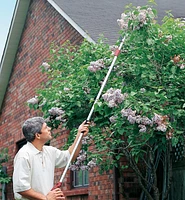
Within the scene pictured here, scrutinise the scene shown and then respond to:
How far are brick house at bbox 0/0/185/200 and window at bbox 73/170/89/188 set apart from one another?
1.5 inches

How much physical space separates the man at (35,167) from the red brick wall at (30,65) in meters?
5.09

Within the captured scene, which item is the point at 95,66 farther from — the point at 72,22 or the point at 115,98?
the point at 72,22

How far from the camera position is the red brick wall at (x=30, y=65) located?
1112 cm

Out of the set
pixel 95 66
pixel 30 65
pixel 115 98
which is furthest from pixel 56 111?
pixel 30 65

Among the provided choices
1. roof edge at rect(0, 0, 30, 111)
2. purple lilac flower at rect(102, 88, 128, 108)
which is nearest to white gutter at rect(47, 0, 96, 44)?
roof edge at rect(0, 0, 30, 111)

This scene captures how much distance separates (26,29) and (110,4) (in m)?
2.58

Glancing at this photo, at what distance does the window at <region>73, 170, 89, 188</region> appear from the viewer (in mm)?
9633

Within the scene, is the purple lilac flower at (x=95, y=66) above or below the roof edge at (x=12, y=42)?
below

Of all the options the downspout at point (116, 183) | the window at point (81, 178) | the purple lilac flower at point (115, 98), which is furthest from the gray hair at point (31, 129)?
the window at point (81, 178)

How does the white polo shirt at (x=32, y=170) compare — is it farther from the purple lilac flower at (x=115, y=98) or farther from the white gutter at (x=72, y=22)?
the white gutter at (x=72, y=22)

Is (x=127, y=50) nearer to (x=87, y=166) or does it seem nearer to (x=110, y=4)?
(x=87, y=166)

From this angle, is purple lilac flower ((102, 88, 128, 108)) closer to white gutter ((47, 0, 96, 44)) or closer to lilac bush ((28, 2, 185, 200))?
lilac bush ((28, 2, 185, 200))

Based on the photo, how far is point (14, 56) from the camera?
14.4 meters

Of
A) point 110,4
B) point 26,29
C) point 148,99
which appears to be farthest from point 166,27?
Result: point 26,29
